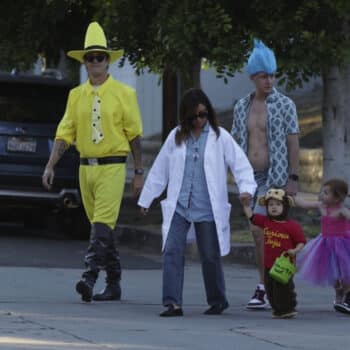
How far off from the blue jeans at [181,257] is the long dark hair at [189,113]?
0.57 m

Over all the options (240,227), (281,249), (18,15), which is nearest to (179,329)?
(281,249)

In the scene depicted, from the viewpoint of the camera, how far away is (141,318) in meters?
9.15

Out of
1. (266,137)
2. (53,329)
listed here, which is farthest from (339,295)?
(53,329)

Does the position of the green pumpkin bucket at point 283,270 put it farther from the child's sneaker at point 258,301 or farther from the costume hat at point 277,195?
the child's sneaker at point 258,301

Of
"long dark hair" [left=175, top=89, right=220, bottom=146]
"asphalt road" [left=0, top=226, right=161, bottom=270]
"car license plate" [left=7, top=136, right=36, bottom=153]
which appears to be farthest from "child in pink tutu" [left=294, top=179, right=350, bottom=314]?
"car license plate" [left=7, top=136, right=36, bottom=153]

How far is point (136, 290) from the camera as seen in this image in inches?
430

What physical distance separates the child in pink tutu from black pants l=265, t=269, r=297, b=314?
44 cm

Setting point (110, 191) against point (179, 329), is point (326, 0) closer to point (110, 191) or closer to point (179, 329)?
point (110, 191)

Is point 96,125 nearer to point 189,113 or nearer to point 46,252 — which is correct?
point 189,113

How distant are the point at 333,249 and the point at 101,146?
6.16 feet

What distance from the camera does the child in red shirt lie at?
9.39m

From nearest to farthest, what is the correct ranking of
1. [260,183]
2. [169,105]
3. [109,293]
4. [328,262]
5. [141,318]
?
[141,318] < [328,262] < [260,183] < [109,293] < [169,105]

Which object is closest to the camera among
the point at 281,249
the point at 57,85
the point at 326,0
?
the point at 281,249

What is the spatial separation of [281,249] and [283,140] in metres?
0.92
